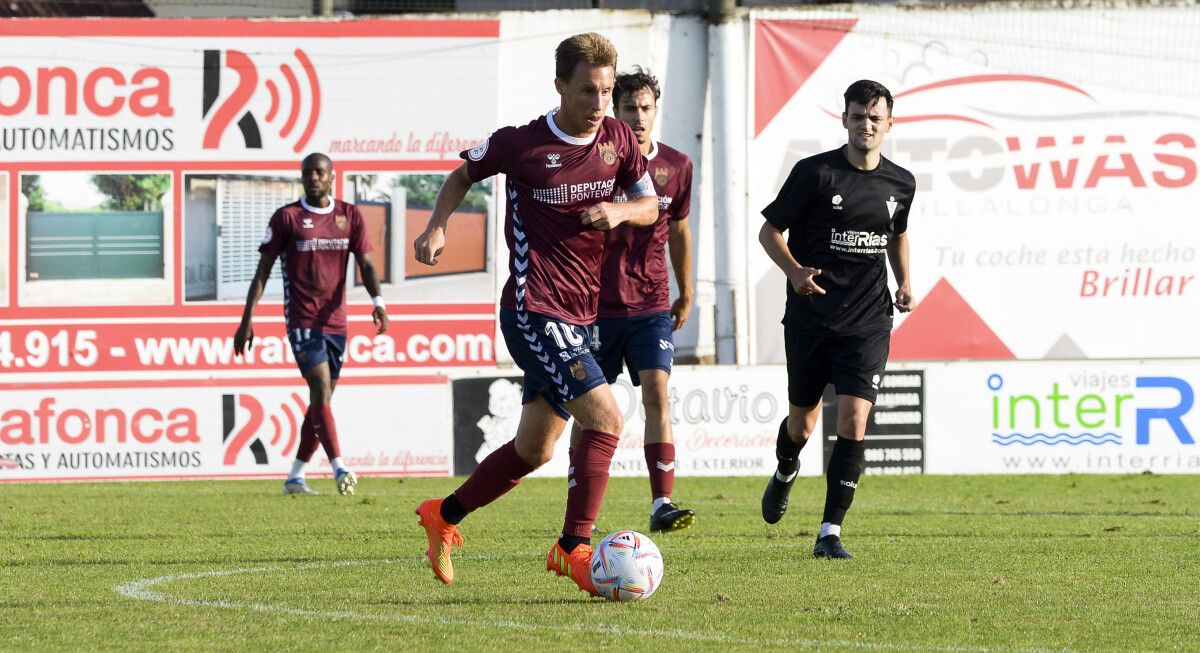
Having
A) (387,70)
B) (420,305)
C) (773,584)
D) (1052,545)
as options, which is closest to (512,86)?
(387,70)

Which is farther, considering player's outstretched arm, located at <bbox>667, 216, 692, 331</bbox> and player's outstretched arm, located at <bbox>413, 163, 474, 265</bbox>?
player's outstretched arm, located at <bbox>667, 216, 692, 331</bbox>

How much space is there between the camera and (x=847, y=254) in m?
8.21

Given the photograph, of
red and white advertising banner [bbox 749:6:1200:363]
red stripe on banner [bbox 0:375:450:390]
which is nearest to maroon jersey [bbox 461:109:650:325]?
red stripe on banner [bbox 0:375:450:390]

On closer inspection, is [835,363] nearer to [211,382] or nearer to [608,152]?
[608,152]

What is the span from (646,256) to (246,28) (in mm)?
8192

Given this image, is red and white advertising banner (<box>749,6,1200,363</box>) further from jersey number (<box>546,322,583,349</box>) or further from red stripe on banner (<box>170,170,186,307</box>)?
jersey number (<box>546,322,583,349</box>)

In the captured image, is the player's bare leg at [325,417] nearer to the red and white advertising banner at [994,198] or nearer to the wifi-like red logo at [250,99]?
the wifi-like red logo at [250,99]

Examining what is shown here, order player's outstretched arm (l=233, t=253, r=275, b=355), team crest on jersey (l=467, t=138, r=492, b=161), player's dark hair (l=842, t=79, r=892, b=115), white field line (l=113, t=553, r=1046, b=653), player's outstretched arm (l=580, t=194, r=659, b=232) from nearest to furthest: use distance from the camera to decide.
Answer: white field line (l=113, t=553, r=1046, b=653)
player's outstretched arm (l=580, t=194, r=659, b=232)
team crest on jersey (l=467, t=138, r=492, b=161)
player's dark hair (l=842, t=79, r=892, b=115)
player's outstretched arm (l=233, t=253, r=275, b=355)

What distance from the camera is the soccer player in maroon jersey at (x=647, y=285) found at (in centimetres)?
890

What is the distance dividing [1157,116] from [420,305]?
737 cm

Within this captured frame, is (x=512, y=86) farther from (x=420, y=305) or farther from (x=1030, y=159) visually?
(x=1030, y=159)

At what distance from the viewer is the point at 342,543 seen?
870 cm

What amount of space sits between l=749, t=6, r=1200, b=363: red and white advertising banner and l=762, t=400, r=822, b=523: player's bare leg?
7.85 metres

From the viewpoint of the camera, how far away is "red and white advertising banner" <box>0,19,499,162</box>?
15789 mm
